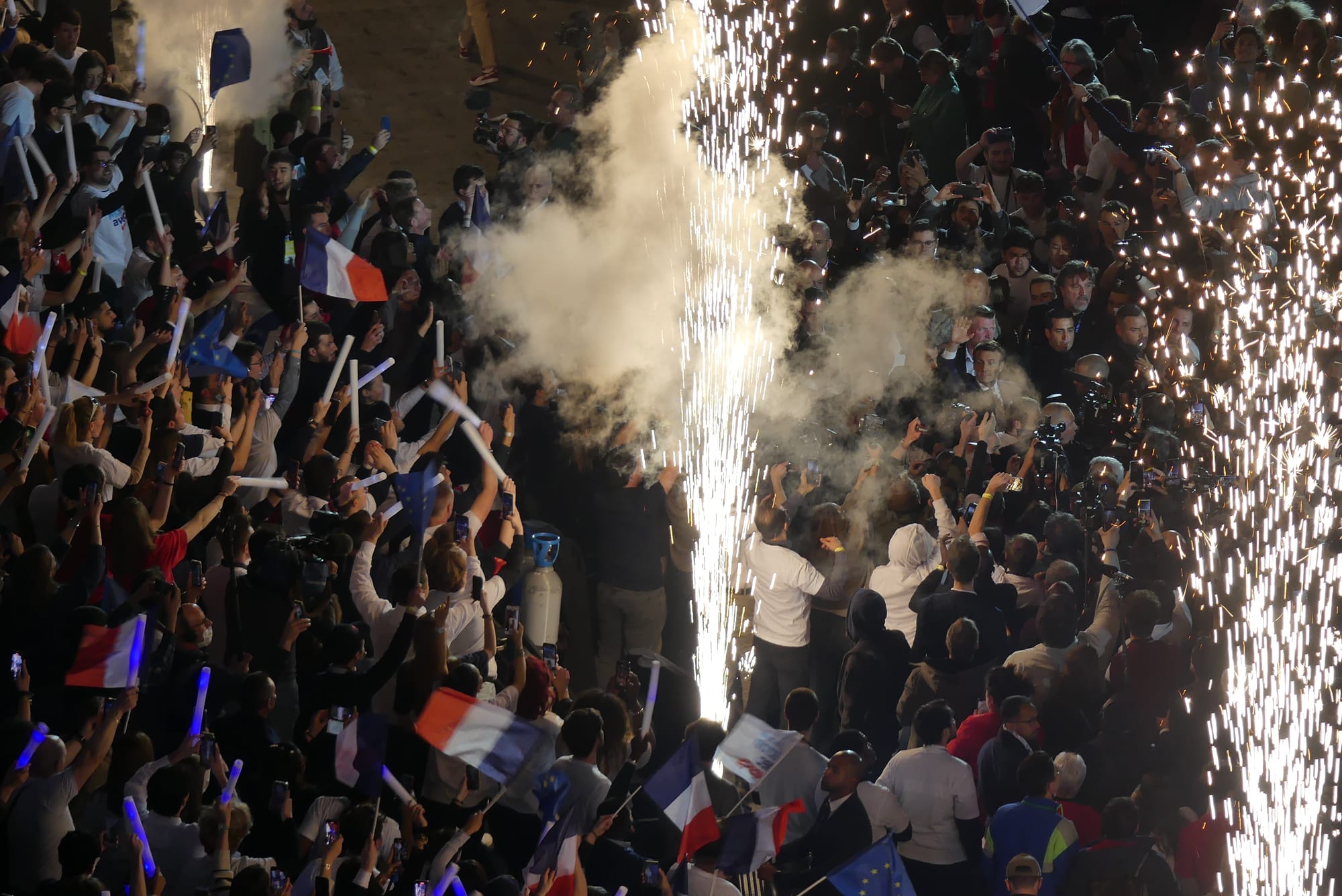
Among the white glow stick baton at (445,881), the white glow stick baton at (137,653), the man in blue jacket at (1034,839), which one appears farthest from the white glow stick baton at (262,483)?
the man in blue jacket at (1034,839)

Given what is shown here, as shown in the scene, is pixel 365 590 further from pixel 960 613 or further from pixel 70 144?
pixel 70 144

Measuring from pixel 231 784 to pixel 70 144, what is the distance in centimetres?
470

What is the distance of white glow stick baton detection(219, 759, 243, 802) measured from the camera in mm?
5328

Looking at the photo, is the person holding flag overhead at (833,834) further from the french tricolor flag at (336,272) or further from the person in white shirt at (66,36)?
the person in white shirt at (66,36)

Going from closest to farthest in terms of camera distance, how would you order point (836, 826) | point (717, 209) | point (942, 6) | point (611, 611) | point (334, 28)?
point (836, 826), point (611, 611), point (717, 209), point (942, 6), point (334, 28)

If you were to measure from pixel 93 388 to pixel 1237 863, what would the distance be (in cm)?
537

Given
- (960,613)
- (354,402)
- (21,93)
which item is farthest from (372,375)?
(960,613)

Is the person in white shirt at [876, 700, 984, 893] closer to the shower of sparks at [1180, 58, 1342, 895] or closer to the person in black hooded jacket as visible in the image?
the person in black hooded jacket

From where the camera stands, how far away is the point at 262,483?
7402mm

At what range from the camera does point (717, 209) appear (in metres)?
11.3

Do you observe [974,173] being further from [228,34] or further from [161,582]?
[161,582]

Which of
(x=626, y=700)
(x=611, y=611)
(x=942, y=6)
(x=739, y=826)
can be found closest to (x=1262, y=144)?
(x=942, y=6)

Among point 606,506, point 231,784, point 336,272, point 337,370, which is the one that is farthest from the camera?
point 336,272

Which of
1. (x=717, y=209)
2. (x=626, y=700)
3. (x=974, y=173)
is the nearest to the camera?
(x=626, y=700)
